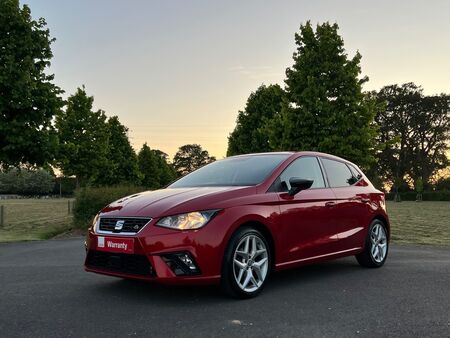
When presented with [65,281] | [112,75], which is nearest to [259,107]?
[112,75]

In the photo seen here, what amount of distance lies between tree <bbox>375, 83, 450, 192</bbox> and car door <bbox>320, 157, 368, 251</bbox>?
55.0 m

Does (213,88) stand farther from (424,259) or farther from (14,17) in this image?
(424,259)

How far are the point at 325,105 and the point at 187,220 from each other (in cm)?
1704

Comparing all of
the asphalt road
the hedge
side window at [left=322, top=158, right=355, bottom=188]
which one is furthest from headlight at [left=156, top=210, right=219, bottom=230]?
the hedge

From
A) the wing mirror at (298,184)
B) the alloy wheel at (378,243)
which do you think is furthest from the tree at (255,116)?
the wing mirror at (298,184)

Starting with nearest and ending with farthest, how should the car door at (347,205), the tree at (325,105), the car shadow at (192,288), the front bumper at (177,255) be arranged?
1. the front bumper at (177,255)
2. the car shadow at (192,288)
3. the car door at (347,205)
4. the tree at (325,105)

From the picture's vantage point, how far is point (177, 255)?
4.94m

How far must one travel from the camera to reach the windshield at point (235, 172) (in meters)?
6.02

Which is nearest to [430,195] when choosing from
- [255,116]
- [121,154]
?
[255,116]

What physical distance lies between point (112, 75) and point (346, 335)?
18732 millimetres

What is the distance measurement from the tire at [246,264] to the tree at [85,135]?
84.3ft

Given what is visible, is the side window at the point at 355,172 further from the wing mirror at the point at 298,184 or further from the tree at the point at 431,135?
the tree at the point at 431,135

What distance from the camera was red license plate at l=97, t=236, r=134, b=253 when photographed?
5.02 metres

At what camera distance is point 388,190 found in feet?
226
